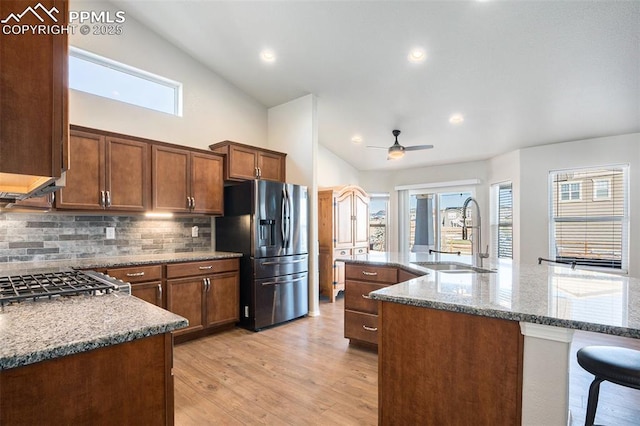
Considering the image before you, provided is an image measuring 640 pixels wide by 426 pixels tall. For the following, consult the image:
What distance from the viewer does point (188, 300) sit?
11.2 feet

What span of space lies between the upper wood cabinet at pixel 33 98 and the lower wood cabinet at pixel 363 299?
8.53 ft

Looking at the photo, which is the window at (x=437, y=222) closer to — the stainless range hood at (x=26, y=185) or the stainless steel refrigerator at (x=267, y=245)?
the stainless steel refrigerator at (x=267, y=245)

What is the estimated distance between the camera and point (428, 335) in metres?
1.57

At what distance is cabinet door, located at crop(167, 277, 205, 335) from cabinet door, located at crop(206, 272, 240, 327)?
102 mm

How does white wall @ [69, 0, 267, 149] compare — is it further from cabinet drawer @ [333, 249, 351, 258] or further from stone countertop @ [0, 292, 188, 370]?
stone countertop @ [0, 292, 188, 370]

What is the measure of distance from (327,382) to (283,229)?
6.35 feet

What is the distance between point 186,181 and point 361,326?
252 centimetres

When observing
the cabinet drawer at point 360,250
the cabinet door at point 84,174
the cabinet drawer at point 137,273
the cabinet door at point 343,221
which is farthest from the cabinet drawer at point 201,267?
the cabinet drawer at point 360,250

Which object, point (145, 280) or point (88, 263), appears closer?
point (88, 263)

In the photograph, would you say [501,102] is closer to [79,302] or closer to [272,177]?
[272,177]

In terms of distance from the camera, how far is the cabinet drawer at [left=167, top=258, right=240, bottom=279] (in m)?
3.32

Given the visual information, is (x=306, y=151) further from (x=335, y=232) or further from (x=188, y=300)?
(x=188, y=300)

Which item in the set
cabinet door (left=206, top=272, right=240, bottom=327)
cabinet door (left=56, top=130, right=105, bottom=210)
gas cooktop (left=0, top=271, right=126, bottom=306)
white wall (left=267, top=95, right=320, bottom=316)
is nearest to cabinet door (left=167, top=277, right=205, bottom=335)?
cabinet door (left=206, top=272, right=240, bottom=327)

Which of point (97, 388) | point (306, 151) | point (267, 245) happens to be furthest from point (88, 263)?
point (306, 151)
